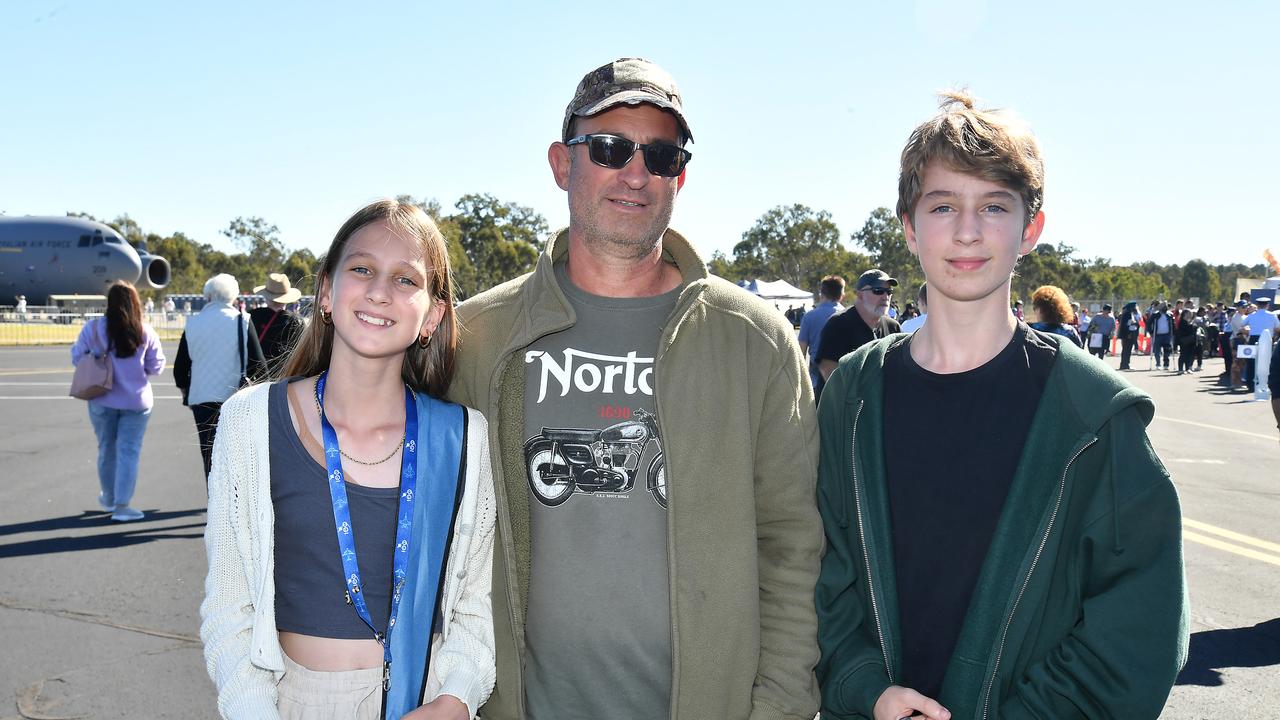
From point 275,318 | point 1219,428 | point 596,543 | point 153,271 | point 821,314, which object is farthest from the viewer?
point 153,271

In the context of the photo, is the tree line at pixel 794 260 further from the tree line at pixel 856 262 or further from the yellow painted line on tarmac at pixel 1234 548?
the yellow painted line on tarmac at pixel 1234 548

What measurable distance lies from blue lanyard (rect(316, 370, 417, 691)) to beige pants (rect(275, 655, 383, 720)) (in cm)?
9

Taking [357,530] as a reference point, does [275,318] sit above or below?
above

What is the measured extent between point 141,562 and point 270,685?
5260mm

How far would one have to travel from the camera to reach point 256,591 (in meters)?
2.05

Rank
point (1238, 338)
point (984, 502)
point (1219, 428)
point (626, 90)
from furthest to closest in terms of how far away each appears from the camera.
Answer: point (1238, 338) → point (1219, 428) → point (626, 90) → point (984, 502)

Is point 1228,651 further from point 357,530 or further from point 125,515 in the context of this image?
point 125,515

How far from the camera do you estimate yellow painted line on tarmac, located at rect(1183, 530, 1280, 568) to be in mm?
6797

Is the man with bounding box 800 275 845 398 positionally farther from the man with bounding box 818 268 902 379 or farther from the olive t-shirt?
the olive t-shirt

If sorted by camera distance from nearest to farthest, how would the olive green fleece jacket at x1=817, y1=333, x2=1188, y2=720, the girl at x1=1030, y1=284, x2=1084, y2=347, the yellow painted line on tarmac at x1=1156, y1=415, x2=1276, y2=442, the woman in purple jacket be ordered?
the olive green fleece jacket at x1=817, y1=333, x2=1188, y2=720 → the girl at x1=1030, y1=284, x2=1084, y2=347 → the woman in purple jacket → the yellow painted line on tarmac at x1=1156, y1=415, x2=1276, y2=442

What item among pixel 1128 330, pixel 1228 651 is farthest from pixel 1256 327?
pixel 1228 651

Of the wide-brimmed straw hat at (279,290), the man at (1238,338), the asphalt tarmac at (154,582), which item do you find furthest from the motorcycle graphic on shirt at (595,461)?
the man at (1238,338)

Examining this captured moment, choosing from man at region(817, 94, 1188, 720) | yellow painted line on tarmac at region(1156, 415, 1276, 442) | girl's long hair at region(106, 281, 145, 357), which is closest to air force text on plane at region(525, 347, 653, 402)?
man at region(817, 94, 1188, 720)

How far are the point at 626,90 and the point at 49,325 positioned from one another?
146 ft
